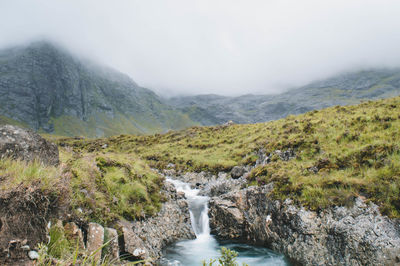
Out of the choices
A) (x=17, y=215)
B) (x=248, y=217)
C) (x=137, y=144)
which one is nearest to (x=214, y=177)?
(x=248, y=217)

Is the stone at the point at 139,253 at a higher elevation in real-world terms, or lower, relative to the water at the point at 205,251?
higher

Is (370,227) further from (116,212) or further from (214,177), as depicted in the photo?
(214,177)

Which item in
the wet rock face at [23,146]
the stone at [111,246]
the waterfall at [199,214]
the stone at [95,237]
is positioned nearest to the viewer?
the stone at [95,237]

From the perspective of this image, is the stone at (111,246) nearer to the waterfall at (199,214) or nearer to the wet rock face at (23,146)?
the wet rock face at (23,146)

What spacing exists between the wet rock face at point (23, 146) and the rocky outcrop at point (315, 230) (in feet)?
36.7

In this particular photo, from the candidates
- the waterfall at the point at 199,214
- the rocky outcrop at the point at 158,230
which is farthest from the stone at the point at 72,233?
the waterfall at the point at 199,214

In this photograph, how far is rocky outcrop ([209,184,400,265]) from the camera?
8383mm

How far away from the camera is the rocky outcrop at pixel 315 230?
838 cm

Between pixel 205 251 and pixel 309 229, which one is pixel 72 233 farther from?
pixel 309 229

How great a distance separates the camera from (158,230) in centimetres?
1255

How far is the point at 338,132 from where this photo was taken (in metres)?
17.4

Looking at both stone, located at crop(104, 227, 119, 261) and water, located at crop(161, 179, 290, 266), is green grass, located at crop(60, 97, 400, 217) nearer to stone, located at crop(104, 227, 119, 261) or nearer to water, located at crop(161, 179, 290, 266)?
water, located at crop(161, 179, 290, 266)

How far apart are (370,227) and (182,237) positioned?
33.4 ft

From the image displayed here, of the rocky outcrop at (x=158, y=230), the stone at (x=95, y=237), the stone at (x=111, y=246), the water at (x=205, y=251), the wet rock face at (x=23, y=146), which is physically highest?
the wet rock face at (x=23, y=146)
